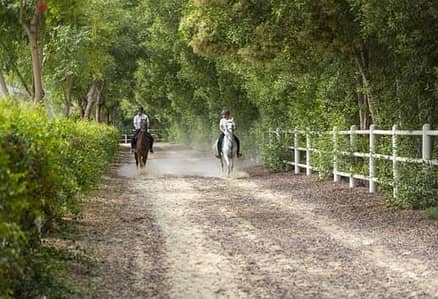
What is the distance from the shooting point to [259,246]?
9.98 meters

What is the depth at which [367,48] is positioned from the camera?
16.6 meters

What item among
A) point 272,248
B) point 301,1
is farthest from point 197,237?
point 301,1

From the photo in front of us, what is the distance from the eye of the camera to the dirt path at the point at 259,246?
7.59 meters

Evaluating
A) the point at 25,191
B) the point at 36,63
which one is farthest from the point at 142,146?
the point at 25,191

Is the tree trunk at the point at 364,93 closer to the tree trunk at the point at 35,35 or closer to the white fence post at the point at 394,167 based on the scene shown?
the white fence post at the point at 394,167

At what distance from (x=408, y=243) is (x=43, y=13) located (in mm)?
12024

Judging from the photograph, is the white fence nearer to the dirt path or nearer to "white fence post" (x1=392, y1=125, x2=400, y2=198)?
"white fence post" (x1=392, y1=125, x2=400, y2=198)

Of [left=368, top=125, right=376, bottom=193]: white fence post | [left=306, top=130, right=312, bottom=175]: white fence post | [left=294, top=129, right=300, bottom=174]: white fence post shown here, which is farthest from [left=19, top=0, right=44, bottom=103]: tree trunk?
[left=294, top=129, right=300, bottom=174]: white fence post

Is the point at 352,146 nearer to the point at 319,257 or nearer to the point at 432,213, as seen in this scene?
the point at 432,213

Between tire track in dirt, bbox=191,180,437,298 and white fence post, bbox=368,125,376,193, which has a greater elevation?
white fence post, bbox=368,125,376,193

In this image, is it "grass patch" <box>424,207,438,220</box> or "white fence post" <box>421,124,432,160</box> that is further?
"white fence post" <box>421,124,432,160</box>

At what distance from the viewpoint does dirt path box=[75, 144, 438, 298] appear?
7.59 meters

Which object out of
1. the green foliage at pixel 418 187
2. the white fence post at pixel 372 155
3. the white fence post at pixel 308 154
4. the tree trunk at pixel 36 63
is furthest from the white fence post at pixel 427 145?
the tree trunk at pixel 36 63

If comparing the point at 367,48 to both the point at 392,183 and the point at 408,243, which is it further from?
the point at 408,243
